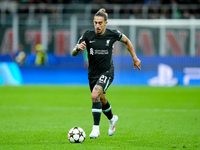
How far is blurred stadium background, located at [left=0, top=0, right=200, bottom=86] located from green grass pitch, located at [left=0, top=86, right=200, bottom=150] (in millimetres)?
3125

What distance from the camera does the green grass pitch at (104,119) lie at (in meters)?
7.39

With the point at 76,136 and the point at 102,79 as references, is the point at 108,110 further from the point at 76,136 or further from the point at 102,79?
the point at 76,136

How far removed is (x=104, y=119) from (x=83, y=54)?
13.4 m

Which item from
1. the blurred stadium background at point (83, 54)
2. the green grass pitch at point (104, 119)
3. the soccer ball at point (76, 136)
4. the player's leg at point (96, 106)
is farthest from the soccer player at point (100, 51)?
the blurred stadium background at point (83, 54)

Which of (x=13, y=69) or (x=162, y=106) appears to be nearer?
(x=162, y=106)

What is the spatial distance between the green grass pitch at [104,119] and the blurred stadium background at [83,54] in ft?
10.3

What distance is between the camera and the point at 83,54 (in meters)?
24.6

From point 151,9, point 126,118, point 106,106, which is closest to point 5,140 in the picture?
point 106,106

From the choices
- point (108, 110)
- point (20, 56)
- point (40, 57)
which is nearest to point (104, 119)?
point (108, 110)

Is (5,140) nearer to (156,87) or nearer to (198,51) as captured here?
(156,87)

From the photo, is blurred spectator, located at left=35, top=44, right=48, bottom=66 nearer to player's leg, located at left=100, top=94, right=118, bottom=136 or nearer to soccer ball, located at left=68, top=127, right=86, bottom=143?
player's leg, located at left=100, top=94, right=118, bottom=136

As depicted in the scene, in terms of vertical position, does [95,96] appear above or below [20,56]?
above

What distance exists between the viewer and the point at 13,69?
23.0 meters

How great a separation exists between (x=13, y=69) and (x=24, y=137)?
1534 centimetres
